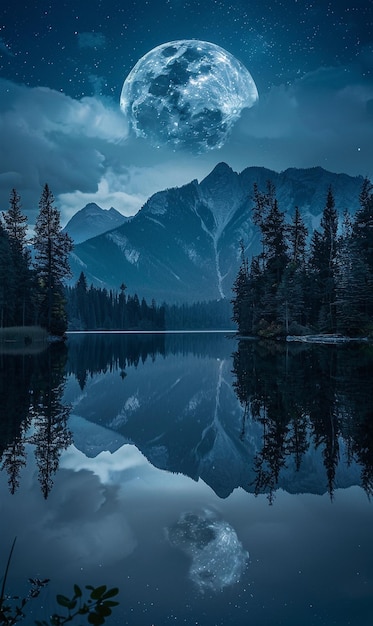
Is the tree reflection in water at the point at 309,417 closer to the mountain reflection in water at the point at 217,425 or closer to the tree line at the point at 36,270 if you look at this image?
the mountain reflection in water at the point at 217,425

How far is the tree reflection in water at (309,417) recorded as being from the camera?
716cm

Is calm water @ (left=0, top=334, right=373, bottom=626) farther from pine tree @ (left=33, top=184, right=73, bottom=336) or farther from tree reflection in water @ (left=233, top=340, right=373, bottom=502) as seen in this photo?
pine tree @ (left=33, top=184, right=73, bottom=336)

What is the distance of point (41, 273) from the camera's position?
57188mm

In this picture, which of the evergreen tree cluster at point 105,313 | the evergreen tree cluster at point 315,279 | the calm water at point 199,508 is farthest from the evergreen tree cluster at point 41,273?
the evergreen tree cluster at point 105,313

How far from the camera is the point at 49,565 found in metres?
4.09

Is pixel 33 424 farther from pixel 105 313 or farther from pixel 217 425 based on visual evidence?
pixel 105 313

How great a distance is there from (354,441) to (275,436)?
1.54 m

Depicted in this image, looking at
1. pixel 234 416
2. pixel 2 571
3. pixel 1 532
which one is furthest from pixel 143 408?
pixel 2 571

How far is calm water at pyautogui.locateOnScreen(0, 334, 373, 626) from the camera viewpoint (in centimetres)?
361

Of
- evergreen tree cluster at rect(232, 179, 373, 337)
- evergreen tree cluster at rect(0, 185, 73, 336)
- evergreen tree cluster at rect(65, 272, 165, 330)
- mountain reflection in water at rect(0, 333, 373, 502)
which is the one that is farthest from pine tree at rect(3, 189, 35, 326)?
evergreen tree cluster at rect(65, 272, 165, 330)

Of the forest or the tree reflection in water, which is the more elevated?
the forest

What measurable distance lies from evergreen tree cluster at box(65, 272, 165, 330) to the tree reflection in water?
148 meters

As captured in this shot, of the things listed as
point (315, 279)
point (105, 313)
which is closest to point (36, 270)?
point (315, 279)

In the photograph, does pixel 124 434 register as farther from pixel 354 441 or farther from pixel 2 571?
pixel 2 571
